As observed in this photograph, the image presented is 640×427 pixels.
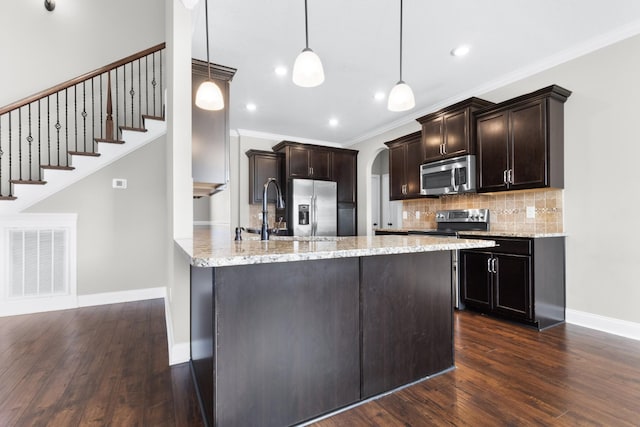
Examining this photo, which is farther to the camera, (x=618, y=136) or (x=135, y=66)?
(x=135, y=66)

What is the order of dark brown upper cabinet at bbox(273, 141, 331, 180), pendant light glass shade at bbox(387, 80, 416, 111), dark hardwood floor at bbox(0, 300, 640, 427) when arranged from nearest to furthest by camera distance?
1. dark hardwood floor at bbox(0, 300, 640, 427)
2. pendant light glass shade at bbox(387, 80, 416, 111)
3. dark brown upper cabinet at bbox(273, 141, 331, 180)

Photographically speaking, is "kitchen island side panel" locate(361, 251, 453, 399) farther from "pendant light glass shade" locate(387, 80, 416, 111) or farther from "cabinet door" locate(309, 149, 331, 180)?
"cabinet door" locate(309, 149, 331, 180)

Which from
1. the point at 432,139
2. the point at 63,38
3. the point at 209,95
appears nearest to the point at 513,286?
the point at 432,139

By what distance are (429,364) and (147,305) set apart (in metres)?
3.21

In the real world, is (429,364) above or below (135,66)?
below

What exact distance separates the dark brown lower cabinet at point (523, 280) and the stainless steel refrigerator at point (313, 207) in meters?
2.86

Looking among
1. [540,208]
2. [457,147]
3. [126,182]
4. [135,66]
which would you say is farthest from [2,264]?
[540,208]

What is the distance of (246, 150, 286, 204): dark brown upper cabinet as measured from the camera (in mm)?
5582

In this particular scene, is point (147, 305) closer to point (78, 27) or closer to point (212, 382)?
point (212, 382)

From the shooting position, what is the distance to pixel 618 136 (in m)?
2.78

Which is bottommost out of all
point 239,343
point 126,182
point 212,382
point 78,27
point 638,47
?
point 212,382

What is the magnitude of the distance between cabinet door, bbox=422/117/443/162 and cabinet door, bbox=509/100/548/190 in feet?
2.88

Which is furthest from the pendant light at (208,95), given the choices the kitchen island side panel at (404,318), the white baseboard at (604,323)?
the white baseboard at (604,323)

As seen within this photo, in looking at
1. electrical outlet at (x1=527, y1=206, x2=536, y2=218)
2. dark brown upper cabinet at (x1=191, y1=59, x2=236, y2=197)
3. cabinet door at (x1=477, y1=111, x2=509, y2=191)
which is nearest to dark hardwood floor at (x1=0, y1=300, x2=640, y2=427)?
electrical outlet at (x1=527, y1=206, x2=536, y2=218)
